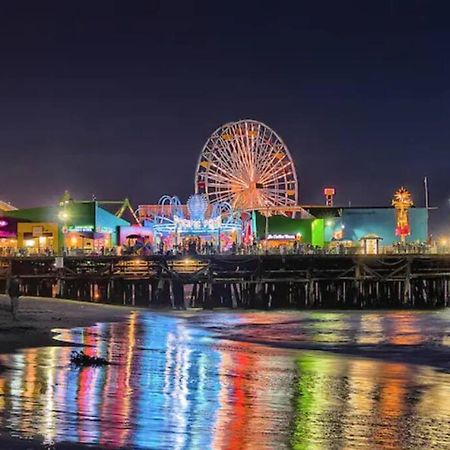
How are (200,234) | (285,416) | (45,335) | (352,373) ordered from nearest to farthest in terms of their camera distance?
(285,416), (352,373), (45,335), (200,234)

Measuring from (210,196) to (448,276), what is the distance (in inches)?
1299

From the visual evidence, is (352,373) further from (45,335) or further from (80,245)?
(80,245)

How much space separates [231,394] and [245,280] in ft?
115

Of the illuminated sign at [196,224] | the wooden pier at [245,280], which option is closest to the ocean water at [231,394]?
the wooden pier at [245,280]

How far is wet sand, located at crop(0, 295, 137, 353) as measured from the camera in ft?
64.3

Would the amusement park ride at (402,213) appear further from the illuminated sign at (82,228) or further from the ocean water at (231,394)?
the ocean water at (231,394)

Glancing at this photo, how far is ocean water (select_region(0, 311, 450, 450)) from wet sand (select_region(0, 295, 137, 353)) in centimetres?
94

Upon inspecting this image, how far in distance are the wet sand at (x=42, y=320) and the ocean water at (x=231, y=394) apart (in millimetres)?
945

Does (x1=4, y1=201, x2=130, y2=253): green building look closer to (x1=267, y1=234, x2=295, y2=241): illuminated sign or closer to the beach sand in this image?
(x1=267, y1=234, x2=295, y2=241): illuminated sign

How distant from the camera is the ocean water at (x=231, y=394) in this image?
920 centimetres

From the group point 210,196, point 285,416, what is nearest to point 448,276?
point 210,196

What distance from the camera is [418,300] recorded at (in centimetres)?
4919

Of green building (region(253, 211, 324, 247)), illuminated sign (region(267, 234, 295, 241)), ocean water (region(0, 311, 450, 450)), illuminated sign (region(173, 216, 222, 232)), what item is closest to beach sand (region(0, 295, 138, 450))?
ocean water (region(0, 311, 450, 450))

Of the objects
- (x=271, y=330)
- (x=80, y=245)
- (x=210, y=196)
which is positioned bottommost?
(x=271, y=330)
